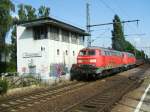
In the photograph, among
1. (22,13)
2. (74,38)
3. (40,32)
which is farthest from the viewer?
(22,13)

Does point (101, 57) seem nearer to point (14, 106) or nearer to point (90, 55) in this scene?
point (90, 55)

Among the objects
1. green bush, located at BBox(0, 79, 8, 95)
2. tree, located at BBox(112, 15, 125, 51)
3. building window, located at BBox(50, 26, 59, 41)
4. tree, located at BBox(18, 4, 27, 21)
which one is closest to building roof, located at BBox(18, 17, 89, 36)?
building window, located at BBox(50, 26, 59, 41)

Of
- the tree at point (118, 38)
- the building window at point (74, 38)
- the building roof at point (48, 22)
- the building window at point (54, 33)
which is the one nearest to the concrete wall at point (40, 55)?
the building window at point (54, 33)

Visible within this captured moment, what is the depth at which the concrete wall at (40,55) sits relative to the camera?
30028mm

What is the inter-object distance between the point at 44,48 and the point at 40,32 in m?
2.16

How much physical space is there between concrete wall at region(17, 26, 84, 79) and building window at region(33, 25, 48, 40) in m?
0.45

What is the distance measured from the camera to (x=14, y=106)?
14.0 metres

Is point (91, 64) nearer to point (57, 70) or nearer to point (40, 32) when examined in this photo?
point (57, 70)

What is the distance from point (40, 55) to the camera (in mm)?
30594

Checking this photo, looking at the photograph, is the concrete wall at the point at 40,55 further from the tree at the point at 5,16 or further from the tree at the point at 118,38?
the tree at the point at 118,38

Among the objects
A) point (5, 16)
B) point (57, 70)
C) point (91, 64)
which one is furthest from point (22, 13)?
point (91, 64)

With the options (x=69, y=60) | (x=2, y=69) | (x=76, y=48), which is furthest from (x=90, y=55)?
(x=2, y=69)

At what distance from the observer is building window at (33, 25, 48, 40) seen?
30913 mm

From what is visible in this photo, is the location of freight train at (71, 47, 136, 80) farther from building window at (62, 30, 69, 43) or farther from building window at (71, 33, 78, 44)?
A: building window at (71, 33, 78, 44)
